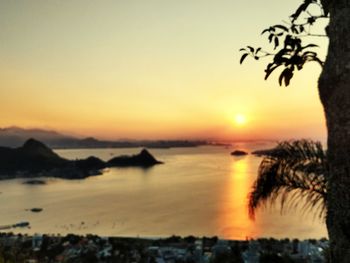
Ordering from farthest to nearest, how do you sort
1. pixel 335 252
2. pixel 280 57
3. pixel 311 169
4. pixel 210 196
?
pixel 210 196, pixel 311 169, pixel 280 57, pixel 335 252

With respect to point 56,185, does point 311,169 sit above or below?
above

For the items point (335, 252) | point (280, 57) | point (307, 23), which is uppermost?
point (307, 23)

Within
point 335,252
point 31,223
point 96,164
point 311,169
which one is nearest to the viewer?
point 335,252

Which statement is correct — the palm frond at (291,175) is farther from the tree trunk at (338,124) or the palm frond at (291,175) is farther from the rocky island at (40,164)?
the rocky island at (40,164)

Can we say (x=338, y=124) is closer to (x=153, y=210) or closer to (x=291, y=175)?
(x=291, y=175)

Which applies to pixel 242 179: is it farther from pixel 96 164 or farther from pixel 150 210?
pixel 96 164

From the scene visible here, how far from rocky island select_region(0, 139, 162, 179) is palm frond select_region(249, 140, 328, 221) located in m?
73.6

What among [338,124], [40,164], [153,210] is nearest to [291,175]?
[338,124]

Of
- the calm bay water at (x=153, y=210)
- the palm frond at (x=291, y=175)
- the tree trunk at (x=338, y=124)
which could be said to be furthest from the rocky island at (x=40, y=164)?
the tree trunk at (x=338, y=124)

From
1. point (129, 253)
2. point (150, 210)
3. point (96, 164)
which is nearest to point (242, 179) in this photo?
point (150, 210)

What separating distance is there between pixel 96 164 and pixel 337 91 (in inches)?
3536

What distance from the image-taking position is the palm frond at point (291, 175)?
360 cm

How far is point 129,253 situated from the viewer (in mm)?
18859

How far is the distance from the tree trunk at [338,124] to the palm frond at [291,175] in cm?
225
